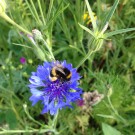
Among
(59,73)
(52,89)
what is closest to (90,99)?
(52,89)

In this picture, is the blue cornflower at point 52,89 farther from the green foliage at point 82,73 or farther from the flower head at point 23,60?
the flower head at point 23,60

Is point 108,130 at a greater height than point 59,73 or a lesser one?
lesser

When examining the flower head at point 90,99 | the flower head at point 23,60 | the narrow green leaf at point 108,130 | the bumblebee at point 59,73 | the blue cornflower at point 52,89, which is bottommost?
the narrow green leaf at point 108,130

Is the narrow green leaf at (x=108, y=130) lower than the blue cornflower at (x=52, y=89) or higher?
lower

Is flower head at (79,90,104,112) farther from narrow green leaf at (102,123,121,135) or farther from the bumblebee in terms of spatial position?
the bumblebee

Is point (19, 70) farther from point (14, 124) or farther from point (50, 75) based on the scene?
point (50, 75)

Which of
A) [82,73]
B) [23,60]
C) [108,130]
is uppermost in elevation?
[23,60]

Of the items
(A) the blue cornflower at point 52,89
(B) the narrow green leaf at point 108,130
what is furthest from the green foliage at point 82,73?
(A) the blue cornflower at point 52,89

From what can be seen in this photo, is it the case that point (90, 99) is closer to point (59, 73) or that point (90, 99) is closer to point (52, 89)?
point (52, 89)
